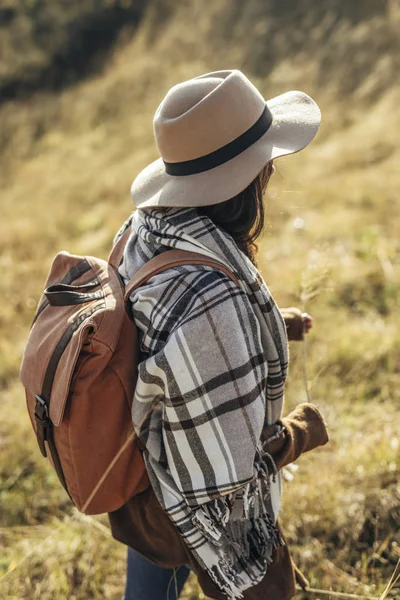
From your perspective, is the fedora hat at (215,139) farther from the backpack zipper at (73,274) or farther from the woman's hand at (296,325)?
the woman's hand at (296,325)

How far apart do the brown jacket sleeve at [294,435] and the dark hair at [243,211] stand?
0.49m

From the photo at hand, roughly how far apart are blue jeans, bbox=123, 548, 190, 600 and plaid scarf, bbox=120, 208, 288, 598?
0.27 m

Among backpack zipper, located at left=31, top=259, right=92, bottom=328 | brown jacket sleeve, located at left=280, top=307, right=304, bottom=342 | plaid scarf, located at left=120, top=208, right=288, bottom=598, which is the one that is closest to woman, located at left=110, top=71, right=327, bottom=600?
plaid scarf, located at left=120, top=208, right=288, bottom=598

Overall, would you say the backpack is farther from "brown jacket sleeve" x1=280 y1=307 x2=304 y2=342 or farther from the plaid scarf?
"brown jacket sleeve" x1=280 y1=307 x2=304 y2=342

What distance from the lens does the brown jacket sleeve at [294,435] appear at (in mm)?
1480

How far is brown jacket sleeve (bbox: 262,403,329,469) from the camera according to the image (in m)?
1.48

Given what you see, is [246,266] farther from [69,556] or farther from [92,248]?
[92,248]

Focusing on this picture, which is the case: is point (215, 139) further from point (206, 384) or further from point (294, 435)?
point (294, 435)

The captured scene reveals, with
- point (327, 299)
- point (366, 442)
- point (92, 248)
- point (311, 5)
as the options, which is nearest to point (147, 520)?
point (366, 442)

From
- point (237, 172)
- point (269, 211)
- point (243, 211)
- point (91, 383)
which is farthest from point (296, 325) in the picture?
point (269, 211)

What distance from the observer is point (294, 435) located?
1.51 meters

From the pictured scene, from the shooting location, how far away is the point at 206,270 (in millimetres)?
1318

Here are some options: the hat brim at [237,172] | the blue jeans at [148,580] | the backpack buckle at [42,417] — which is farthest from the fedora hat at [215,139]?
the blue jeans at [148,580]

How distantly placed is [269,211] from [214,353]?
4.27 meters
